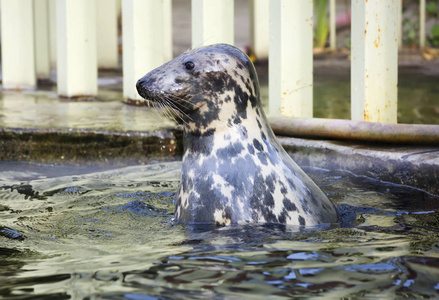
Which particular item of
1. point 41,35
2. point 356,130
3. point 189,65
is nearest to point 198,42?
point 356,130

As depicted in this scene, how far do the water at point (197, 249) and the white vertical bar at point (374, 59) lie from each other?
0.65 metres

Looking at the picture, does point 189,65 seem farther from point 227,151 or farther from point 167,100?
point 227,151

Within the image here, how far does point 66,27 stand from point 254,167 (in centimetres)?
381

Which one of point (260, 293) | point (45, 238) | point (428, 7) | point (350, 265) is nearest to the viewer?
point (260, 293)

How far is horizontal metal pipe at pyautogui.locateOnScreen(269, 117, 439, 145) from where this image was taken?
13.5 feet

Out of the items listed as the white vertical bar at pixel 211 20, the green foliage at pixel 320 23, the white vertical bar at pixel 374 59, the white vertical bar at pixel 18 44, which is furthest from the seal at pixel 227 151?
the green foliage at pixel 320 23

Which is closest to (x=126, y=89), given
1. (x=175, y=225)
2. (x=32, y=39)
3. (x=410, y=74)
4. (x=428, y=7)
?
(x=32, y=39)

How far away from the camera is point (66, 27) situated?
6.48 metres

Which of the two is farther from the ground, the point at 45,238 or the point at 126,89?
the point at 126,89

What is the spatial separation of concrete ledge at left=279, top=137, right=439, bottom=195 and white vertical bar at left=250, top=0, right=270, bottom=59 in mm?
4722

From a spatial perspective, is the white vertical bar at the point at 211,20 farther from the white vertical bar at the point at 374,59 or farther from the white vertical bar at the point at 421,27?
the white vertical bar at the point at 421,27

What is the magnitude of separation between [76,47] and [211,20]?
1696 mm

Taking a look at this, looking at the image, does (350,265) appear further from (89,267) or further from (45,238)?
(45,238)

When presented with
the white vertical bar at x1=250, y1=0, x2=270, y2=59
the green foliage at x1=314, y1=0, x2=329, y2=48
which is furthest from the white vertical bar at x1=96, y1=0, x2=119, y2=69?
the green foliage at x1=314, y1=0, x2=329, y2=48
